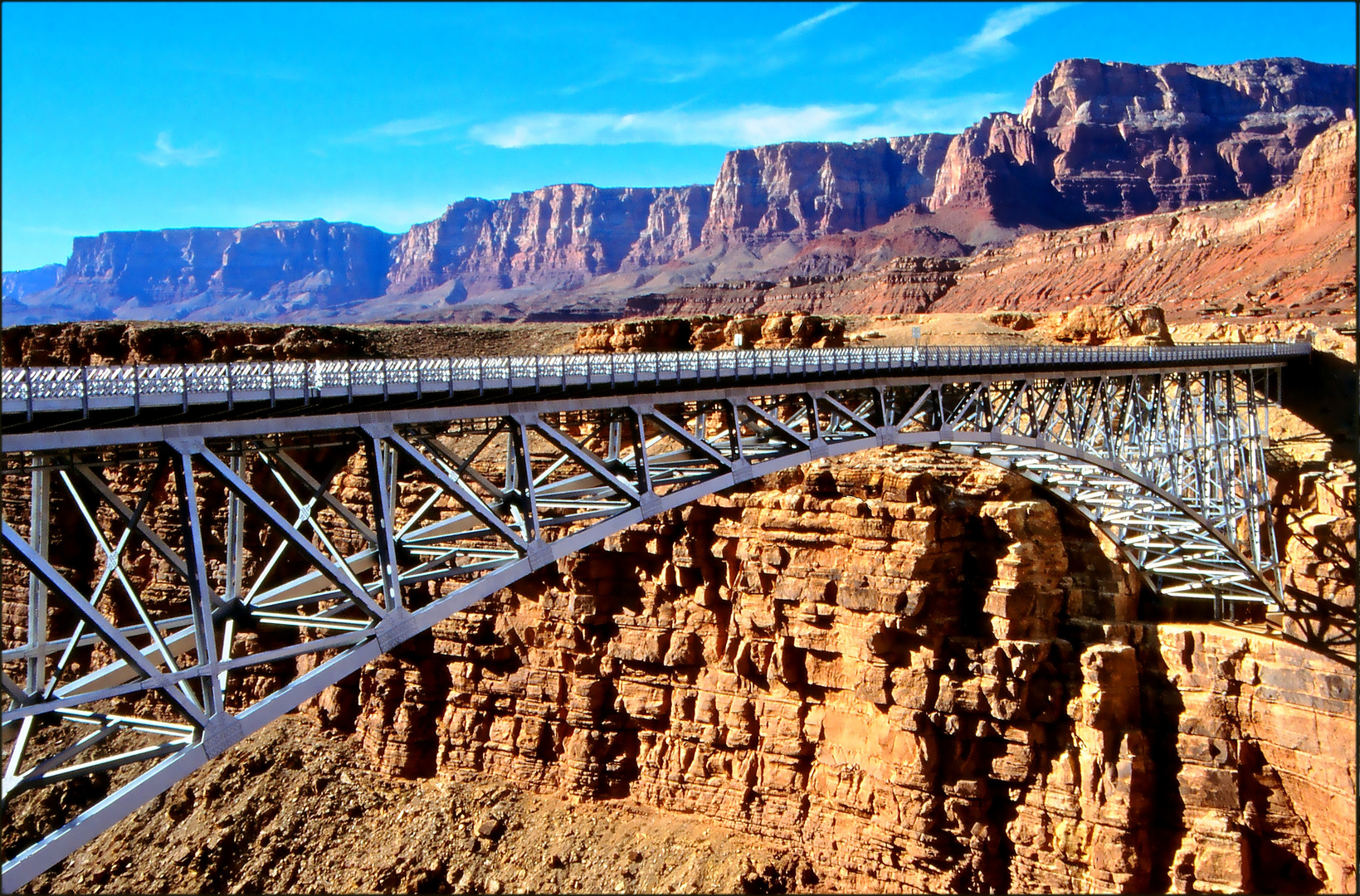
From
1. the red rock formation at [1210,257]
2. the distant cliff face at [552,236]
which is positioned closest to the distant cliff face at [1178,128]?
the red rock formation at [1210,257]

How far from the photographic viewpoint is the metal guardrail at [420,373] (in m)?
10.4

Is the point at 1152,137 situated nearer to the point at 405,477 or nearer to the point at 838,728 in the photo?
the point at 838,728

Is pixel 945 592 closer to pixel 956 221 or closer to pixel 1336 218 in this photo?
pixel 1336 218

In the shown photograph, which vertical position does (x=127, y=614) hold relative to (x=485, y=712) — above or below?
above

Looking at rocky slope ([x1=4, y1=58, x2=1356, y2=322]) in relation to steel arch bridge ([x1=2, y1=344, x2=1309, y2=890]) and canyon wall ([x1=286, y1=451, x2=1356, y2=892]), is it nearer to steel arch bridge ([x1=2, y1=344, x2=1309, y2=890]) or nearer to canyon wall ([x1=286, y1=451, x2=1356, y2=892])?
steel arch bridge ([x1=2, y1=344, x2=1309, y2=890])

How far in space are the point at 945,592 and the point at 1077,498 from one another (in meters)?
6.52

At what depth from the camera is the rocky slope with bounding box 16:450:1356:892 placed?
23.4 meters

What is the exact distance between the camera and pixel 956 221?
134750 mm

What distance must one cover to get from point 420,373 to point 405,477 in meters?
15.8

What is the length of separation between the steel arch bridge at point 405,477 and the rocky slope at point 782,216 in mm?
96928

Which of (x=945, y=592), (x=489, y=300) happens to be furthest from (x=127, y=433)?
(x=489, y=300)

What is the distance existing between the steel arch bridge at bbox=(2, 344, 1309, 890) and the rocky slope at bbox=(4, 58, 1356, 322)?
318 ft

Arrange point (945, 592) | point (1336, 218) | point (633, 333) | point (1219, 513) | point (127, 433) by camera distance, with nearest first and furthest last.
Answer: point (127, 433) < point (945, 592) < point (1219, 513) < point (633, 333) < point (1336, 218)

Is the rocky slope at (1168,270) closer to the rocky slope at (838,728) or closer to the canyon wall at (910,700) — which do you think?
the canyon wall at (910,700)
